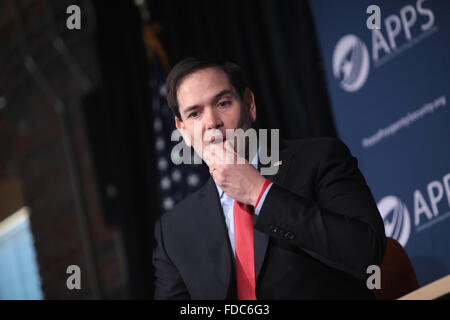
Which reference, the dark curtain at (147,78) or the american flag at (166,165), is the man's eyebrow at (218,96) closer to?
the dark curtain at (147,78)

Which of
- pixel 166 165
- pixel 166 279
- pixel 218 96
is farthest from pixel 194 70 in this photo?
pixel 166 165

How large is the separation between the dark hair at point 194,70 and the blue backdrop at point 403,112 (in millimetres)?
1139

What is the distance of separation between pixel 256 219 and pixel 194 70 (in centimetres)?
53

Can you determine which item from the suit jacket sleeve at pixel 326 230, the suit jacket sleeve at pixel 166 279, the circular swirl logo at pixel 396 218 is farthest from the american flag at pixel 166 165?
the suit jacket sleeve at pixel 326 230

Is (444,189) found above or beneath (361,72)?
beneath

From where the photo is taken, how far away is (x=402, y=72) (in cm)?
251

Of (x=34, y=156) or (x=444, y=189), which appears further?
(x=34, y=156)

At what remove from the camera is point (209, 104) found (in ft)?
5.06

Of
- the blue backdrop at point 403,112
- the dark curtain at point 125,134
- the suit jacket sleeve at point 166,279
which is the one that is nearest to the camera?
the suit jacket sleeve at point 166,279

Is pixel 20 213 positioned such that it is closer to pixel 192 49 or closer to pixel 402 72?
pixel 192 49

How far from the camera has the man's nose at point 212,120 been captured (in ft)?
4.90

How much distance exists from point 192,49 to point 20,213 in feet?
8.88

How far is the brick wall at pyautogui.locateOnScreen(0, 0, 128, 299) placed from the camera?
4.67 meters
